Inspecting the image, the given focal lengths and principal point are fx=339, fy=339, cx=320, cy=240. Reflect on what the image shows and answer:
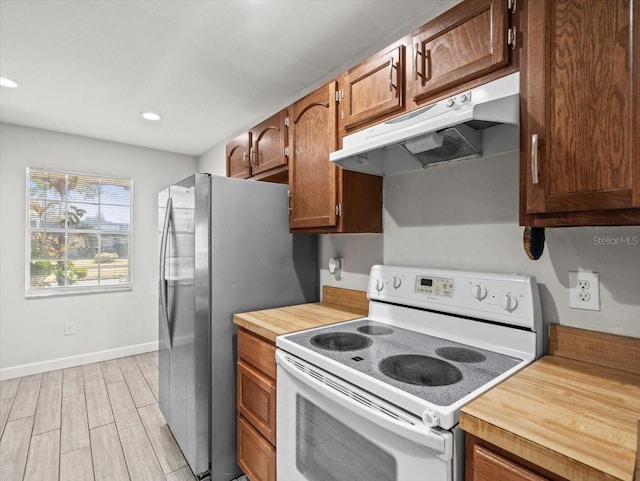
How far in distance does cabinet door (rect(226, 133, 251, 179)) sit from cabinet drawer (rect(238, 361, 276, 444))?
4.69 ft

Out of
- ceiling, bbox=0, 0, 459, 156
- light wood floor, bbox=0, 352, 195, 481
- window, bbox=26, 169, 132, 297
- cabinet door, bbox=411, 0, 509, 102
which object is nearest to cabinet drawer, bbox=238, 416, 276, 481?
light wood floor, bbox=0, 352, 195, 481

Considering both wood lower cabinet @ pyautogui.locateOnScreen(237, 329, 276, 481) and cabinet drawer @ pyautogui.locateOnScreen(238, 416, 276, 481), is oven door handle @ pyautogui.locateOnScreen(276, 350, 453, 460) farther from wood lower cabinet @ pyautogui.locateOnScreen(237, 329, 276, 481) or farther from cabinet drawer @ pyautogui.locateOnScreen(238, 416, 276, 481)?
cabinet drawer @ pyautogui.locateOnScreen(238, 416, 276, 481)

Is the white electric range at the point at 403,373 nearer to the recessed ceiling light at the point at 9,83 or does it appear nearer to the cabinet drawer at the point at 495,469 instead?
the cabinet drawer at the point at 495,469

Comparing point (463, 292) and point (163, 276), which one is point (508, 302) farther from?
point (163, 276)

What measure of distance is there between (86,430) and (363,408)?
2.35 m

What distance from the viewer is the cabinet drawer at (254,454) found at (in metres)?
1.54

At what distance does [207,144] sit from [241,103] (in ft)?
4.37

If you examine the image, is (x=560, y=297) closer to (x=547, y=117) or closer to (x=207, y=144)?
(x=547, y=117)

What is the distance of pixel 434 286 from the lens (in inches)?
58.6

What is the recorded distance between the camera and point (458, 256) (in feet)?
5.05

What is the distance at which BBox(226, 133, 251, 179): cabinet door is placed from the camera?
8.31ft

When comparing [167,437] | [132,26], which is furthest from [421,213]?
[167,437]

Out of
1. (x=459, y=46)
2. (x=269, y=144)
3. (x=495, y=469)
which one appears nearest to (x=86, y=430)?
(x=269, y=144)

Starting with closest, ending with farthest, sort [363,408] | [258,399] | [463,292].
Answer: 1. [363,408]
2. [463,292]
3. [258,399]
